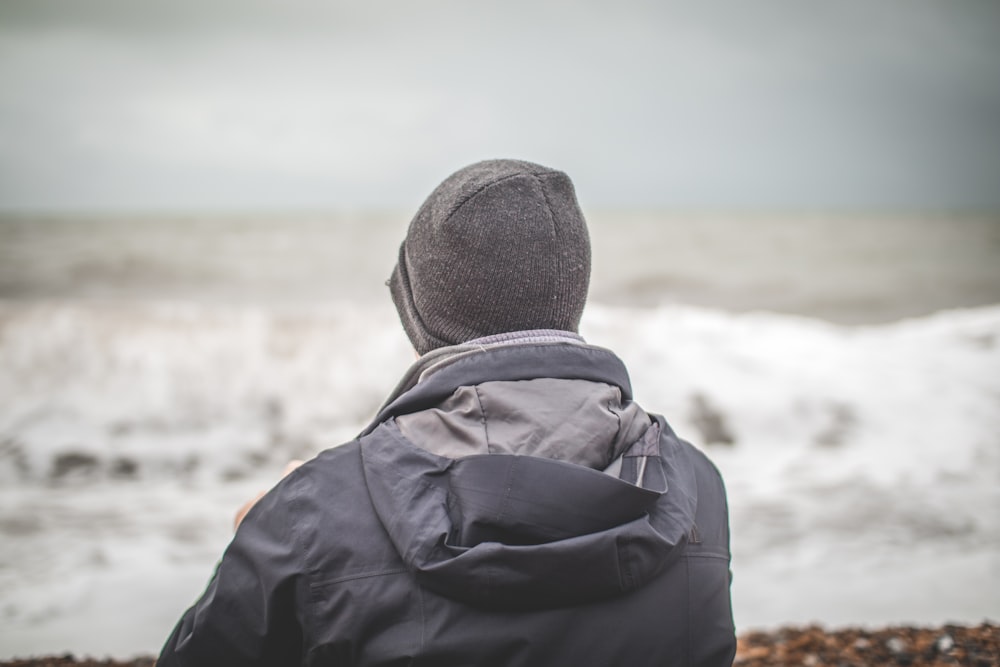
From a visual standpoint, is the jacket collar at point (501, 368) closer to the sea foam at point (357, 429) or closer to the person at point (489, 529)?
the person at point (489, 529)

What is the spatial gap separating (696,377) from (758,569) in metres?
4.38

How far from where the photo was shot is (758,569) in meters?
5.32

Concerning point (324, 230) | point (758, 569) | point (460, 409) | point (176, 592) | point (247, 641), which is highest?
point (324, 230)

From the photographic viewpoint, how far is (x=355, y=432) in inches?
355

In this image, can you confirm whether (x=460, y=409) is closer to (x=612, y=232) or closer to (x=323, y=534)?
(x=323, y=534)

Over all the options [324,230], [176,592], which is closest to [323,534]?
[176,592]

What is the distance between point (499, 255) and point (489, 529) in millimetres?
548

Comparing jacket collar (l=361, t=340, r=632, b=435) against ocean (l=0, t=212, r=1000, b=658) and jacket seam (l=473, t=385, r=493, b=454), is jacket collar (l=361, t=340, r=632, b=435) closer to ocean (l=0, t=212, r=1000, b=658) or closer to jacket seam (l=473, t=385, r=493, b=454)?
jacket seam (l=473, t=385, r=493, b=454)

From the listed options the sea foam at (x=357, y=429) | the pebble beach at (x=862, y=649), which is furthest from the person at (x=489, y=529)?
the sea foam at (x=357, y=429)

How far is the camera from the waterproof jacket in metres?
1.28

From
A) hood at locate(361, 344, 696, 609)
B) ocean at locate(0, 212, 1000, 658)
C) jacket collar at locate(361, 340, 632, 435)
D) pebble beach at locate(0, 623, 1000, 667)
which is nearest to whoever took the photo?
hood at locate(361, 344, 696, 609)

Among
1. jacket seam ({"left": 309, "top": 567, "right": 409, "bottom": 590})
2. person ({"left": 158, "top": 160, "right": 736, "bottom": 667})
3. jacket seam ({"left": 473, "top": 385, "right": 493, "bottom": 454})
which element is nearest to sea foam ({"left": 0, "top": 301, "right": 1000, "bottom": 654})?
person ({"left": 158, "top": 160, "right": 736, "bottom": 667})

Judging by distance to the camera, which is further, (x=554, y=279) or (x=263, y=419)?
(x=263, y=419)

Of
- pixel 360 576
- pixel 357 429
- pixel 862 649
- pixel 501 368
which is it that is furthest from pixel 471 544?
pixel 357 429
